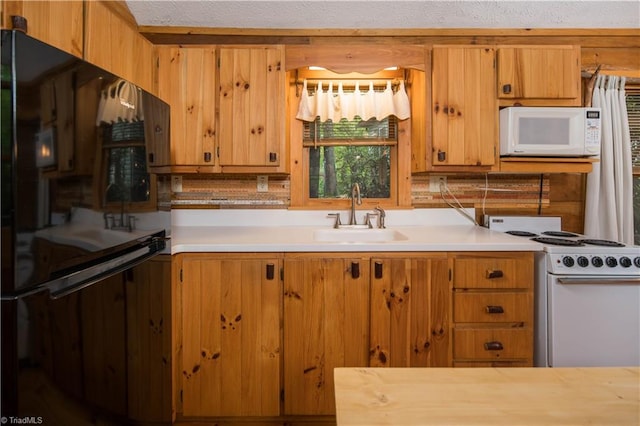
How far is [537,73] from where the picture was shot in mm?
2166

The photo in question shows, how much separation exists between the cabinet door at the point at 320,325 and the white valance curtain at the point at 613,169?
71.6 inches

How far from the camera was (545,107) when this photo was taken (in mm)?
2148

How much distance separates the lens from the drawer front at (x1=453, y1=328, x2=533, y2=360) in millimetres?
1767

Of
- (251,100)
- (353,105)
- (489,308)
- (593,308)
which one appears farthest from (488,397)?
(353,105)

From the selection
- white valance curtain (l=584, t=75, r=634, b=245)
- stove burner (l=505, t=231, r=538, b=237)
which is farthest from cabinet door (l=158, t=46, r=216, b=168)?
white valance curtain (l=584, t=75, r=634, b=245)

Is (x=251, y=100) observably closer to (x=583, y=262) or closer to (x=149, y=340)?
(x=149, y=340)

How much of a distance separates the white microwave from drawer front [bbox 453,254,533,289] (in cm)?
76

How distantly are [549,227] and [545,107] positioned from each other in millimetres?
811

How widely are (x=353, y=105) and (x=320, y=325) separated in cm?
149

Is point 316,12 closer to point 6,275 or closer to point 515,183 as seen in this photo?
point 515,183

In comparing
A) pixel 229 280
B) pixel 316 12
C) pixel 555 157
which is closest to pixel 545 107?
pixel 555 157

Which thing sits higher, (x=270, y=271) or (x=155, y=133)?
(x=155, y=133)

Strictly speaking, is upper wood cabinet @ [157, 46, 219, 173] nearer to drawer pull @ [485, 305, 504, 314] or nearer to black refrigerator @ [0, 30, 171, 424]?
black refrigerator @ [0, 30, 171, 424]

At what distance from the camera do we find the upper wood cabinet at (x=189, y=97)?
2.12 metres
